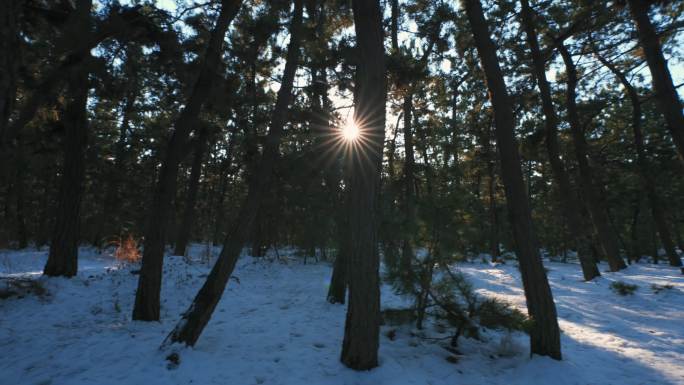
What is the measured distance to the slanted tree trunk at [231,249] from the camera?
450cm

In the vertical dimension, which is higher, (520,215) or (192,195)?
(192,195)

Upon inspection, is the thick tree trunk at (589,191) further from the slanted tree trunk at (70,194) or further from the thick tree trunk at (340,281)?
the slanted tree trunk at (70,194)

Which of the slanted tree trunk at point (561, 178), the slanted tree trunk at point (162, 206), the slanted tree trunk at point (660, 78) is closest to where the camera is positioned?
the slanted tree trunk at point (162, 206)

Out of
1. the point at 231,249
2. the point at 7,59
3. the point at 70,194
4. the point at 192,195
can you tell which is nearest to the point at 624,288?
the point at 231,249

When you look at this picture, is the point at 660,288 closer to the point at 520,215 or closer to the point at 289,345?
the point at 520,215

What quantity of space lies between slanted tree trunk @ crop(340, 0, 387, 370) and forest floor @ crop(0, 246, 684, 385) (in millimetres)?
389

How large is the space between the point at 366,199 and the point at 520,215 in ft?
7.33

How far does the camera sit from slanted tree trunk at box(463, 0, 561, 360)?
4434mm

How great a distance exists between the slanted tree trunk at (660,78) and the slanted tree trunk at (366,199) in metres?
5.91

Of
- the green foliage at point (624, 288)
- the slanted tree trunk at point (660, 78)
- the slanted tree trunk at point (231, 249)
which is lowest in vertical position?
the green foliage at point (624, 288)

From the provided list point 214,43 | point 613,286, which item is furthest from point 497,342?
point 214,43

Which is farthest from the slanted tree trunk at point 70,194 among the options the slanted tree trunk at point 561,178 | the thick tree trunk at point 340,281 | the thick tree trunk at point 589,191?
the thick tree trunk at point 589,191

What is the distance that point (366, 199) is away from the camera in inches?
169

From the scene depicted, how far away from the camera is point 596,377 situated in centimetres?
400
